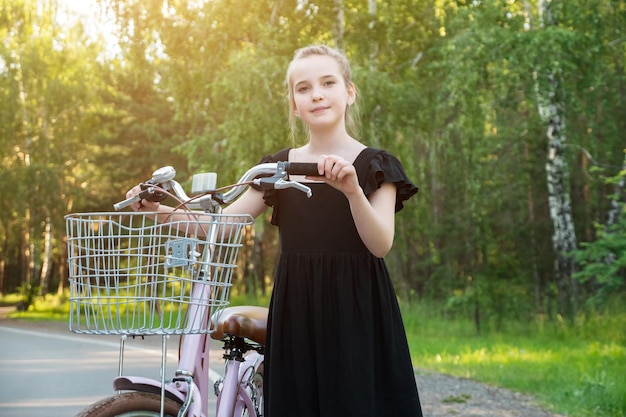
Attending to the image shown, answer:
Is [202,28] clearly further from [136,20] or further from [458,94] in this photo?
[458,94]

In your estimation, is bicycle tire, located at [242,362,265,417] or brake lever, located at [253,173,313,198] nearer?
brake lever, located at [253,173,313,198]

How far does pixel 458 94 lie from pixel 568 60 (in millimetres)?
1964

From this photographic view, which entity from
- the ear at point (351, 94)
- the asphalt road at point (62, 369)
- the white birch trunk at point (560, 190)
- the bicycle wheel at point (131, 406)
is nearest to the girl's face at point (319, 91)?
the ear at point (351, 94)

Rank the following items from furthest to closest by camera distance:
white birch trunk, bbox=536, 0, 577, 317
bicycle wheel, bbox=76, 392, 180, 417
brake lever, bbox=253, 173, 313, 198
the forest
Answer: white birch trunk, bbox=536, 0, 577, 317, the forest, bicycle wheel, bbox=76, 392, 180, 417, brake lever, bbox=253, 173, 313, 198

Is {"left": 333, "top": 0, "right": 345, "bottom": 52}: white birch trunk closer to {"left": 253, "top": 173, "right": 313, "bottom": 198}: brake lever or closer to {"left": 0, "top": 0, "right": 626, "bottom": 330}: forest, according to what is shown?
{"left": 0, "top": 0, "right": 626, "bottom": 330}: forest

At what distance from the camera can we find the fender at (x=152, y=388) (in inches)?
126

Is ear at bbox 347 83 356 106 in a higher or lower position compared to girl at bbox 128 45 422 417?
higher

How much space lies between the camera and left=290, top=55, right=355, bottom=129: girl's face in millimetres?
3301

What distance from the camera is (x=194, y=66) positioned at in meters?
20.9

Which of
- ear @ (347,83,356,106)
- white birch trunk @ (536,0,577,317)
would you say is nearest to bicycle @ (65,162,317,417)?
A: ear @ (347,83,356,106)

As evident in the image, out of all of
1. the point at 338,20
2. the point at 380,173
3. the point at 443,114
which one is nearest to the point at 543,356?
the point at 443,114

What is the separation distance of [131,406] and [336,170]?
3.47 feet

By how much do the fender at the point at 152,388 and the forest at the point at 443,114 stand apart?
8.66m

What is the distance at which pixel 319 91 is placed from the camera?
10.8 ft
